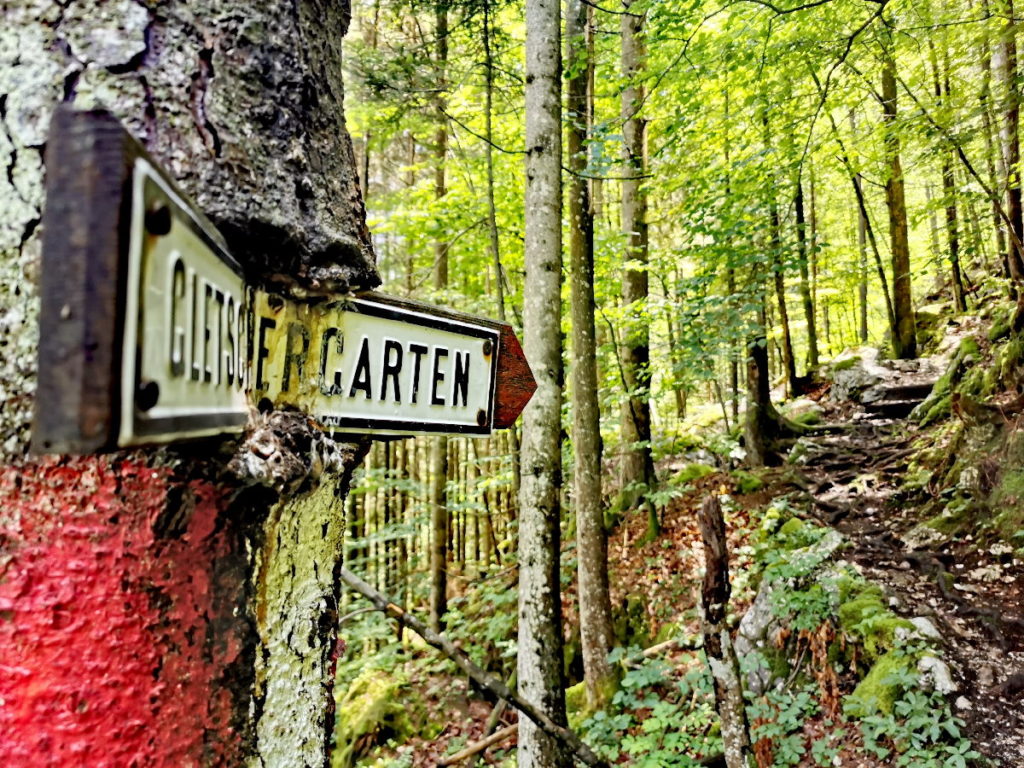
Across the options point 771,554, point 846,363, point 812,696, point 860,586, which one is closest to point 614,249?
point 771,554

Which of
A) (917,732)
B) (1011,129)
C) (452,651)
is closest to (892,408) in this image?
(1011,129)

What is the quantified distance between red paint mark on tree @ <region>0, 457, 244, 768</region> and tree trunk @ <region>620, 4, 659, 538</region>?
Answer: 6.10 meters

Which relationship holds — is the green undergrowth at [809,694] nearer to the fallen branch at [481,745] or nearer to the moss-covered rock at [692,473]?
the fallen branch at [481,745]

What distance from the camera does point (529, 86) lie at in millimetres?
3287

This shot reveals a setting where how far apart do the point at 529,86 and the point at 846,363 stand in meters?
11.7

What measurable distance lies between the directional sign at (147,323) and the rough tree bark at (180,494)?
59mm

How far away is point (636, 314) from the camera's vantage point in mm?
6668

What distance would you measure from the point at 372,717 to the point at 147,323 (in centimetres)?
682

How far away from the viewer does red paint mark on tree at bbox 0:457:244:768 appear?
0.47 meters

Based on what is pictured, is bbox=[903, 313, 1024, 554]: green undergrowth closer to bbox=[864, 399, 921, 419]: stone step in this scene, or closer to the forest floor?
the forest floor

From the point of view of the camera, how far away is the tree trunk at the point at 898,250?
950 cm

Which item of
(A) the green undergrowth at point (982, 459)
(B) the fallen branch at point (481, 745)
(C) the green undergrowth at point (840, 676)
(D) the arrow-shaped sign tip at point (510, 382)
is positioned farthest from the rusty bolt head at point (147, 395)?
(A) the green undergrowth at point (982, 459)

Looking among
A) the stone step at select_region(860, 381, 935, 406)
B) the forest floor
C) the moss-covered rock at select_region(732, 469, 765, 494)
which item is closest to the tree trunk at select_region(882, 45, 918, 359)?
the stone step at select_region(860, 381, 935, 406)

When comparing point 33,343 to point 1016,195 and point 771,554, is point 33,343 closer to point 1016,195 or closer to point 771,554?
point 771,554
